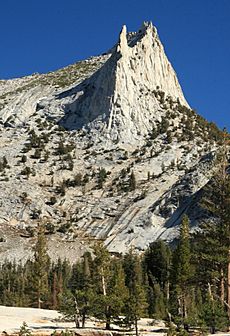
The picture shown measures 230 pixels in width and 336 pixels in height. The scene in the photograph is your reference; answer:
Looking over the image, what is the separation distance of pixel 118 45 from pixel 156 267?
8271 cm

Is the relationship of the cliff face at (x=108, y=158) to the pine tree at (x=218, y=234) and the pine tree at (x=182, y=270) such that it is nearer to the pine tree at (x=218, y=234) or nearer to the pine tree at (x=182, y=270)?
the pine tree at (x=182, y=270)

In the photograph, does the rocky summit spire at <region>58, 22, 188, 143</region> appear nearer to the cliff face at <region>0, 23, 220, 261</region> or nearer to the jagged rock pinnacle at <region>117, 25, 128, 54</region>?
the jagged rock pinnacle at <region>117, 25, 128, 54</region>

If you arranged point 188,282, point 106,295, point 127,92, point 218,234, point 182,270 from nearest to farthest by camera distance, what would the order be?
point 218,234 < point 106,295 < point 182,270 < point 188,282 < point 127,92

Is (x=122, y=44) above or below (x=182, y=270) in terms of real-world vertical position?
above

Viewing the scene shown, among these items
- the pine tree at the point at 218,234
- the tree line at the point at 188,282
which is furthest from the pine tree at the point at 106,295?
the pine tree at the point at 218,234

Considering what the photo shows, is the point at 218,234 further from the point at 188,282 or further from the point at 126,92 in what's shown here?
the point at 126,92

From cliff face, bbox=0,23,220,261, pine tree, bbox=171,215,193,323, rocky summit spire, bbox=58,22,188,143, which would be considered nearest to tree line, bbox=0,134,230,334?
pine tree, bbox=171,215,193,323

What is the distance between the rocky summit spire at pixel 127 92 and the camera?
142 metres

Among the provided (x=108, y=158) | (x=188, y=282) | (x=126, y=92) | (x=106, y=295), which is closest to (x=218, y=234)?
(x=188, y=282)

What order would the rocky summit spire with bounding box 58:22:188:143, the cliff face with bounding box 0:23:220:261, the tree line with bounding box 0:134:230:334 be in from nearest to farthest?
1. the tree line with bounding box 0:134:230:334
2. the cliff face with bounding box 0:23:220:261
3. the rocky summit spire with bounding box 58:22:188:143

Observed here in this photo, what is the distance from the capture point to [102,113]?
474 ft

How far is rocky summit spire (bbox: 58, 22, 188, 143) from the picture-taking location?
14162cm

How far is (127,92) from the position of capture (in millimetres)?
145750

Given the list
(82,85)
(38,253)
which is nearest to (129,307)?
(38,253)
